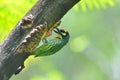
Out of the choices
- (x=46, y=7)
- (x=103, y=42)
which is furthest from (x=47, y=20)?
(x=103, y=42)

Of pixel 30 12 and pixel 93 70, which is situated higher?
pixel 30 12

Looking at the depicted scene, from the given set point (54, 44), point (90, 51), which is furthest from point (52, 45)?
point (90, 51)

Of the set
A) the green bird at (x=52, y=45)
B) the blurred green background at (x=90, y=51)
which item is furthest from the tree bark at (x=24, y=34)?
the blurred green background at (x=90, y=51)

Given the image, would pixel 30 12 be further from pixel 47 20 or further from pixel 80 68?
pixel 80 68

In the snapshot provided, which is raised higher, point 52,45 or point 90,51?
point 52,45

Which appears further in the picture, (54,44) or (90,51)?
(90,51)

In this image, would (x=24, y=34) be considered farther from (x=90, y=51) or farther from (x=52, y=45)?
(x=90, y=51)
